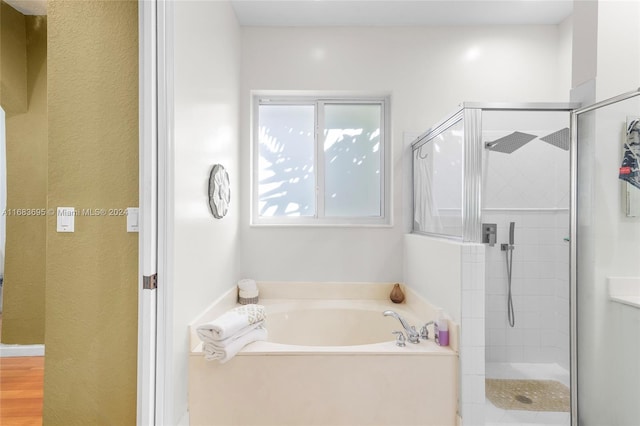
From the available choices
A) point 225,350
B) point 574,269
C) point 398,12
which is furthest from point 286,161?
point 574,269

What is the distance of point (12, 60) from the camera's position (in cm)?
150

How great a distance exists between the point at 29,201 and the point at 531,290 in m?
3.23

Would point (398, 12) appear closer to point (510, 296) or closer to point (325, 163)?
point (325, 163)

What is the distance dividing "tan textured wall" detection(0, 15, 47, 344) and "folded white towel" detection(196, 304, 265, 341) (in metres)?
0.78

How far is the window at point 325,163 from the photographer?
295 centimetres

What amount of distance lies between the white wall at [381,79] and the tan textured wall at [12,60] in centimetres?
145

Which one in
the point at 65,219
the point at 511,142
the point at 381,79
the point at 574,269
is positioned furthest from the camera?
the point at 381,79

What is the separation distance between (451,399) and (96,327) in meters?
1.84

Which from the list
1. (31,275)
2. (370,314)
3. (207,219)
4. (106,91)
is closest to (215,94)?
(106,91)

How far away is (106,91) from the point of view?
168 cm

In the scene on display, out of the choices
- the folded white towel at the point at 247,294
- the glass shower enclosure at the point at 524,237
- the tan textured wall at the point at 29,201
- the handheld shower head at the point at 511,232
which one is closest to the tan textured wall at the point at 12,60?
the tan textured wall at the point at 29,201

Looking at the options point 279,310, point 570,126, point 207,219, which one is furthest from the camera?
point 279,310

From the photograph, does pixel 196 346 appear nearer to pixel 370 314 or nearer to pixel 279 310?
pixel 279 310

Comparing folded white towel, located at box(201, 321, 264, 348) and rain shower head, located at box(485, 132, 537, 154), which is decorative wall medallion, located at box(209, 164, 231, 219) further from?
rain shower head, located at box(485, 132, 537, 154)
